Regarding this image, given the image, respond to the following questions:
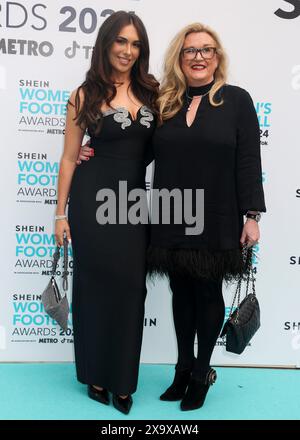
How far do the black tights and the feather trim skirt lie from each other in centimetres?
6

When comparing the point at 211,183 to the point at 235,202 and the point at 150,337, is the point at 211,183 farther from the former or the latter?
the point at 150,337

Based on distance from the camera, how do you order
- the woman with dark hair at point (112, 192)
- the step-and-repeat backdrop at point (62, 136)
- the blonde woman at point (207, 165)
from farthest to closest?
1. the step-and-repeat backdrop at point (62, 136)
2. the woman with dark hair at point (112, 192)
3. the blonde woman at point (207, 165)

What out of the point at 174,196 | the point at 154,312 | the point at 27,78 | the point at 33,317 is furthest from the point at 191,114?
the point at 33,317

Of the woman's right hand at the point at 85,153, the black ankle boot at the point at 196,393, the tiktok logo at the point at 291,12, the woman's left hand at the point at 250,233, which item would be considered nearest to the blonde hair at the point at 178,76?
the woman's right hand at the point at 85,153

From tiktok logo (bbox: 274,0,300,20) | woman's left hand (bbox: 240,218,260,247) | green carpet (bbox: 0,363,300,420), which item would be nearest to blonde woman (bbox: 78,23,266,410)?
woman's left hand (bbox: 240,218,260,247)

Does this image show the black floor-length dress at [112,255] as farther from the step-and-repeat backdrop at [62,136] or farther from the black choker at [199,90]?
the step-and-repeat backdrop at [62,136]

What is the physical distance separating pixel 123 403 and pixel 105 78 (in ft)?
4.91

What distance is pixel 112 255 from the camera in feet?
6.99

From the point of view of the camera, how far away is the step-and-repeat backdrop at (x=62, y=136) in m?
2.64

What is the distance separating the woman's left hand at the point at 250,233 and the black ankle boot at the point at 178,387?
718 mm

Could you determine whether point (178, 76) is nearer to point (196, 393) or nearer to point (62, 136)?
point (62, 136)

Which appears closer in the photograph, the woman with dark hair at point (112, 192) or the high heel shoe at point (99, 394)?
the woman with dark hair at point (112, 192)

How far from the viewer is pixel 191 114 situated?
2.04 metres

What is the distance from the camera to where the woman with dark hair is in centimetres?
209
